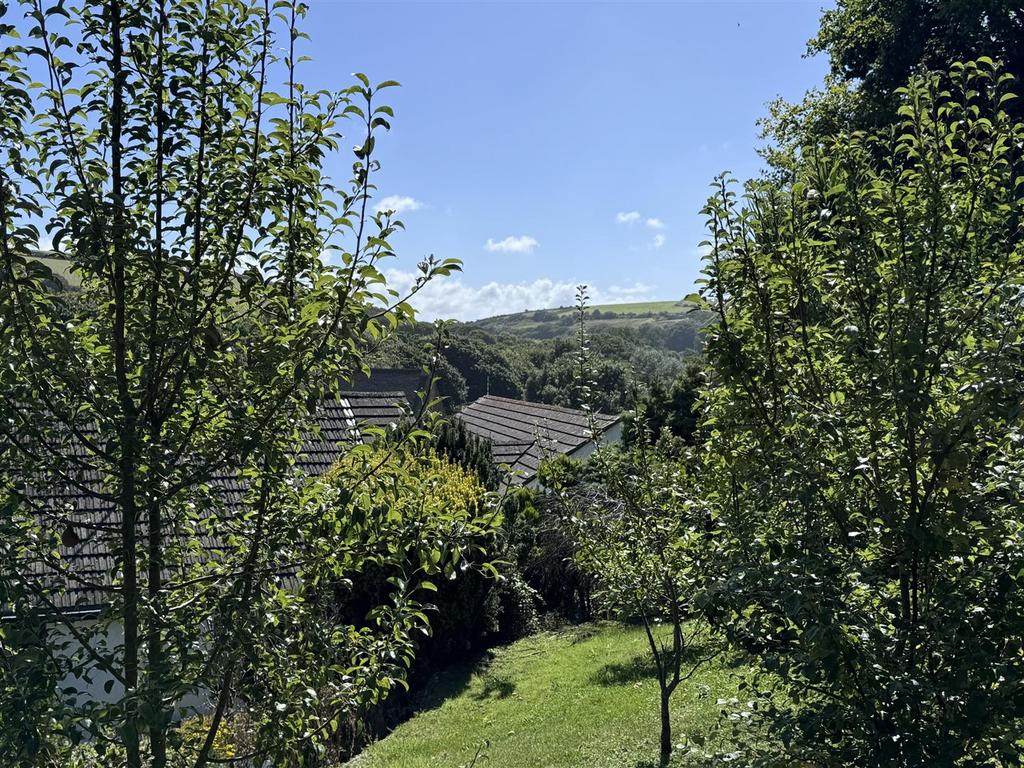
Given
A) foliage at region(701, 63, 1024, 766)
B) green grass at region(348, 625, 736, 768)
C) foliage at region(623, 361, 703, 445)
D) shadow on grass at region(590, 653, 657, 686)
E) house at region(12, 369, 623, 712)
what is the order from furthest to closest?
foliage at region(623, 361, 703, 445), shadow on grass at region(590, 653, 657, 686), green grass at region(348, 625, 736, 768), house at region(12, 369, 623, 712), foliage at region(701, 63, 1024, 766)

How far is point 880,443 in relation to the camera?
3.12m

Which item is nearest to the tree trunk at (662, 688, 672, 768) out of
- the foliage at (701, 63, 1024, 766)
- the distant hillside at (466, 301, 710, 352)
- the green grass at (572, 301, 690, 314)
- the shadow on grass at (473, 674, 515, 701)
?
the shadow on grass at (473, 674, 515, 701)

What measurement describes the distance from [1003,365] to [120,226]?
10.5 ft

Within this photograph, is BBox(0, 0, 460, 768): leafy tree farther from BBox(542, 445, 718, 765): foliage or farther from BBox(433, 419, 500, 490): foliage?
BBox(433, 419, 500, 490): foliage

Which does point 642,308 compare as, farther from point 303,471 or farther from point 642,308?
point 303,471

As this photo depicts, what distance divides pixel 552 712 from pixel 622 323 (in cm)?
15879

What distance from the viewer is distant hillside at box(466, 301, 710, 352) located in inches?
5531

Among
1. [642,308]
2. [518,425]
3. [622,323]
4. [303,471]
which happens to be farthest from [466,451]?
[642,308]

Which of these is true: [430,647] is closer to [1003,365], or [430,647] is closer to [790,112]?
[1003,365]

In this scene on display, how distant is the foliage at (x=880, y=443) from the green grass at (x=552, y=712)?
13.4 ft

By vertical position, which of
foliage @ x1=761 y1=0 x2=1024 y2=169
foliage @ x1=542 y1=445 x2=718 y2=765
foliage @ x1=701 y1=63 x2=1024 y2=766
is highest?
foliage @ x1=761 y1=0 x2=1024 y2=169

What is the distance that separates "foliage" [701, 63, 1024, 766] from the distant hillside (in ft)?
417

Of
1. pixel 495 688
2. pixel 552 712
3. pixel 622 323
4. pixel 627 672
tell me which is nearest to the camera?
pixel 552 712

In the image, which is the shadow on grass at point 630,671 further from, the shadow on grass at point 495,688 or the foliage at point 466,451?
the foliage at point 466,451
